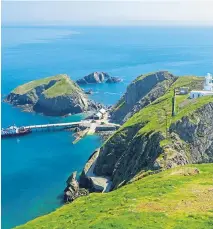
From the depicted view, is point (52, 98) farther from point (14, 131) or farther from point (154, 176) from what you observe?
point (154, 176)

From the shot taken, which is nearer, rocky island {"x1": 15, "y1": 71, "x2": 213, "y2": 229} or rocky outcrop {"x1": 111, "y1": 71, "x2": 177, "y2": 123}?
rocky island {"x1": 15, "y1": 71, "x2": 213, "y2": 229}

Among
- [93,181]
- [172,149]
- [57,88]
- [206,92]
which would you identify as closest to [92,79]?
[57,88]

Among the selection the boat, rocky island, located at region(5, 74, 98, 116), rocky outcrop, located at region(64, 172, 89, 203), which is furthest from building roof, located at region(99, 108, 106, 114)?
rocky outcrop, located at region(64, 172, 89, 203)

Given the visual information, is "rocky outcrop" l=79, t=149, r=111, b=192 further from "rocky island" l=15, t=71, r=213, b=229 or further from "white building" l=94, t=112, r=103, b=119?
"white building" l=94, t=112, r=103, b=119

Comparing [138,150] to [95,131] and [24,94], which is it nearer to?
[95,131]

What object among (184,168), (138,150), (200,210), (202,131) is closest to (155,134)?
(138,150)

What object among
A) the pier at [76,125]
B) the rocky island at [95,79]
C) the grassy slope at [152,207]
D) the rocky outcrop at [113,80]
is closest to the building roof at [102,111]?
the pier at [76,125]
